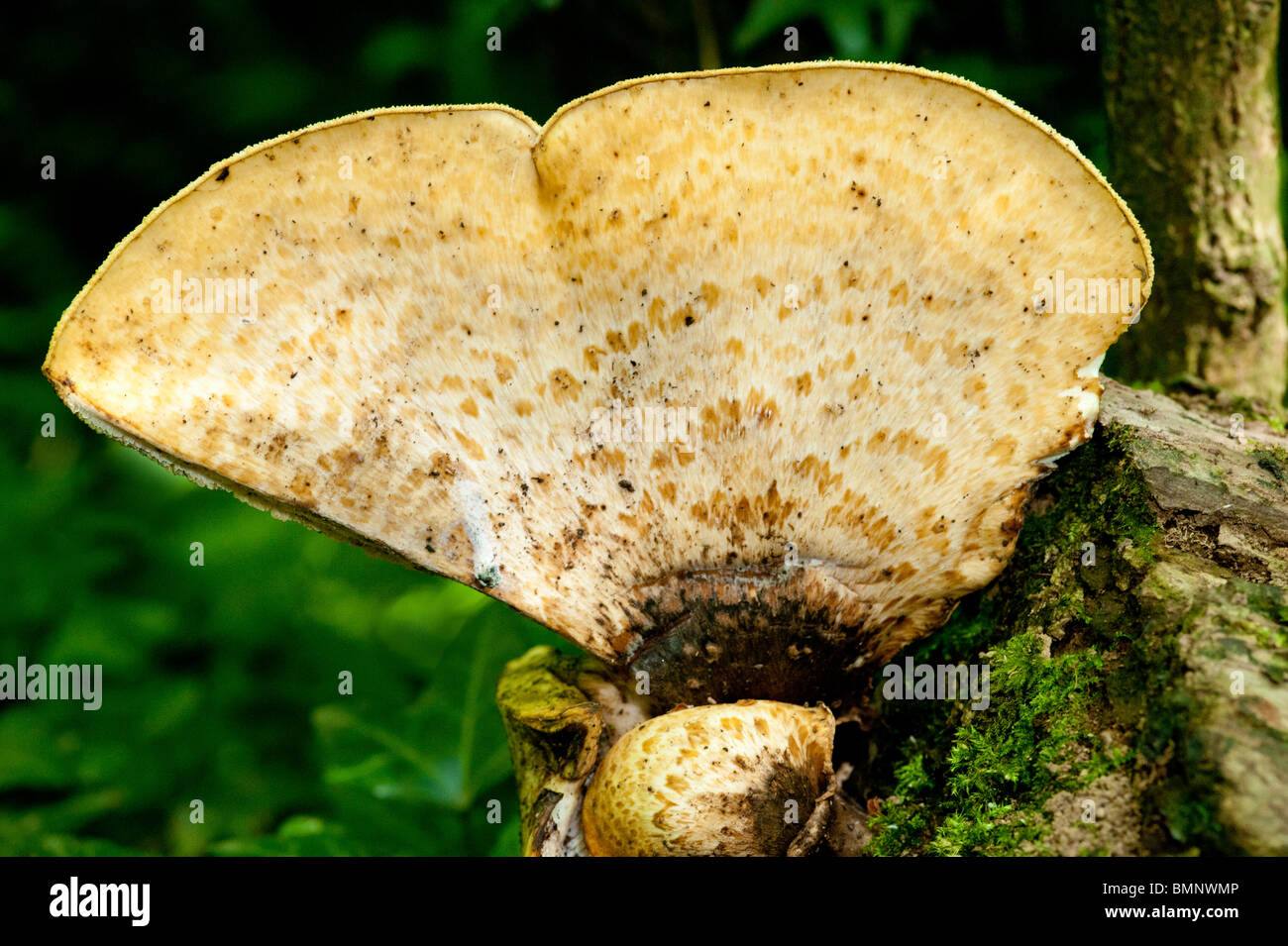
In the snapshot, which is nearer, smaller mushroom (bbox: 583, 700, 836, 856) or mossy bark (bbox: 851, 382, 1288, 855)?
mossy bark (bbox: 851, 382, 1288, 855)

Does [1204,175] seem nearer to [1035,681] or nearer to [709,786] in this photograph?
[1035,681]

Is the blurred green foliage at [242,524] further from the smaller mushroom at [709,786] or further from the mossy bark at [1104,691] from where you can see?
the smaller mushroom at [709,786]

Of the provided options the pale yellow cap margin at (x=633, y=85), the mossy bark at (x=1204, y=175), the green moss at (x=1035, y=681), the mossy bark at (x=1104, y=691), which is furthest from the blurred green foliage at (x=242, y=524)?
the pale yellow cap margin at (x=633, y=85)

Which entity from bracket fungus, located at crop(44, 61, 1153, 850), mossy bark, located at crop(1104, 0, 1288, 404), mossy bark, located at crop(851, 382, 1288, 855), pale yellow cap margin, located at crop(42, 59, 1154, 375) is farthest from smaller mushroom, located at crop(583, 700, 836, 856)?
mossy bark, located at crop(1104, 0, 1288, 404)

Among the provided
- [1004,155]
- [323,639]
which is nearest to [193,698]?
[323,639]

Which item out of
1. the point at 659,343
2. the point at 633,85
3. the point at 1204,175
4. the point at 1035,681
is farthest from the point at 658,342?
the point at 1204,175

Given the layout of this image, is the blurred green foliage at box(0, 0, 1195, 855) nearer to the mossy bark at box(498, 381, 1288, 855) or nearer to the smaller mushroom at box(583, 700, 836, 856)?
the mossy bark at box(498, 381, 1288, 855)
